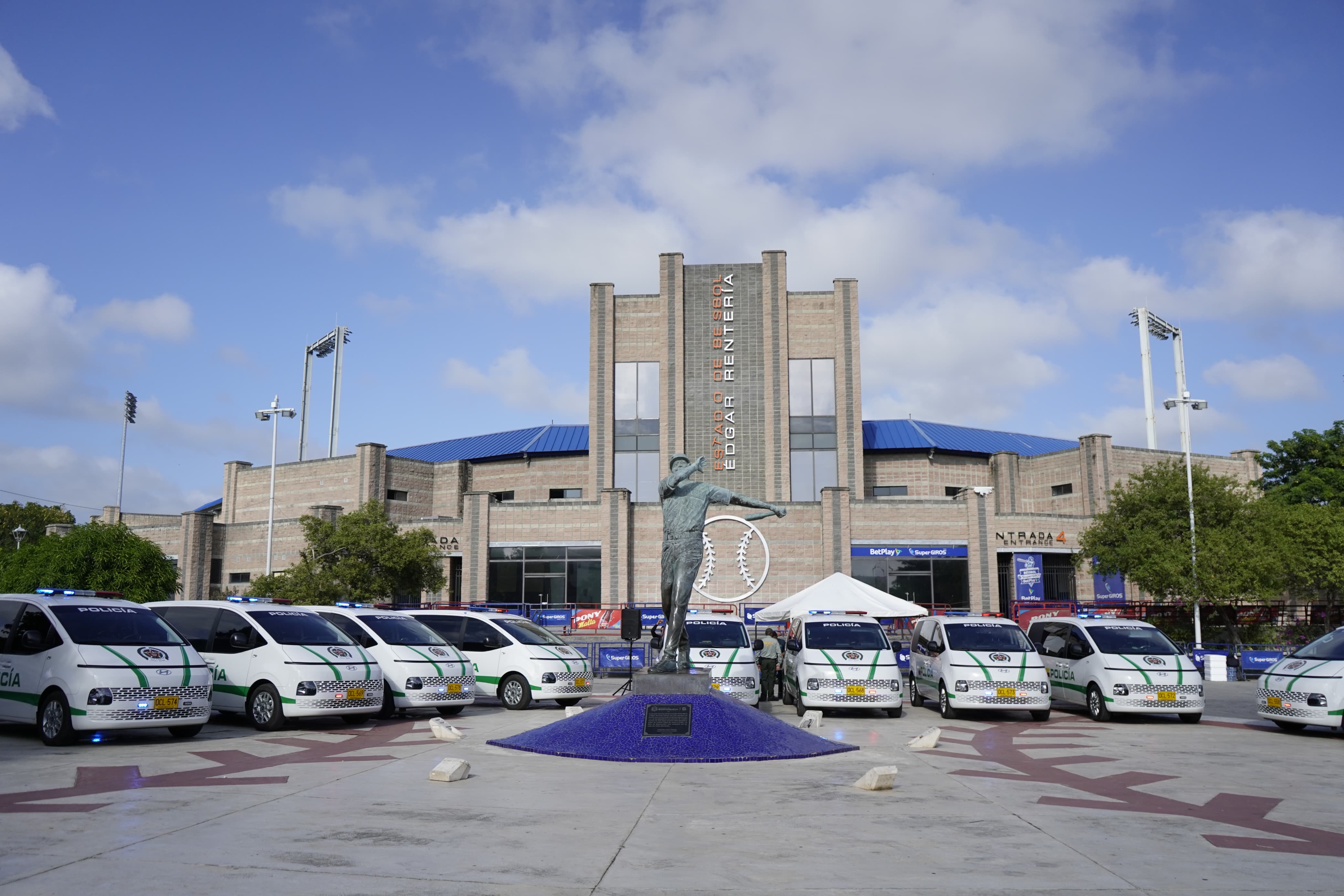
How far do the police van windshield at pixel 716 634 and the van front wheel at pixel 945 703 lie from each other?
3.49 meters

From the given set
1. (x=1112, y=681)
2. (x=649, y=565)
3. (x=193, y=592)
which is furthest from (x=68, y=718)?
(x=193, y=592)

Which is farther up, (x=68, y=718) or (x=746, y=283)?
(x=746, y=283)

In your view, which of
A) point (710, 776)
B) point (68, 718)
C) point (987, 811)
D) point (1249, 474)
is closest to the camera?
point (987, 811)

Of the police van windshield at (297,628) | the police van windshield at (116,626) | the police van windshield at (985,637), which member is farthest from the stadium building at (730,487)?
the police van windshield at (116,626)

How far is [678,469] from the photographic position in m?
14.5

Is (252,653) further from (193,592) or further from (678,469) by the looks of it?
(193,592)

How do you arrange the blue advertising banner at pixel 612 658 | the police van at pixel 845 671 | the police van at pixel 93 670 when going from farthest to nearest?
the blue advertising banner at pixel 612 658 < the police van at pixel 845 671 < the police van at pixel 93 670

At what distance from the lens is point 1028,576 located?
149 ft

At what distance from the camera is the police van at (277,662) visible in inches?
585

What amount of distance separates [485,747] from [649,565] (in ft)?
107

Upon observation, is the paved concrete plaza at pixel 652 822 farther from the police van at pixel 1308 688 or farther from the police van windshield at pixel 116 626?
the police van at pixel 1308 688

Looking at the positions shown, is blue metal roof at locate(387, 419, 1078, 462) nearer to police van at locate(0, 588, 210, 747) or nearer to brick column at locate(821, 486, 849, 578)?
brick column at locate(821, 486, 849, 578)

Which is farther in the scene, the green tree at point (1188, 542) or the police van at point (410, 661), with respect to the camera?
the green tree at point (1188, 542)

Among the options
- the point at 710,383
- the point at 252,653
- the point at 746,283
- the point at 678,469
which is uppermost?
the point at 746,283
